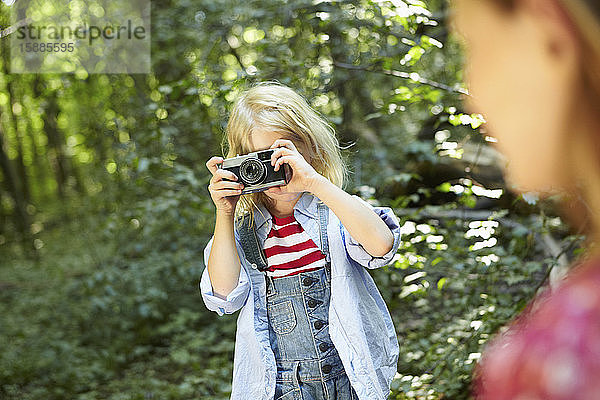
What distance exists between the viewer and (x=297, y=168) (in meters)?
1.95

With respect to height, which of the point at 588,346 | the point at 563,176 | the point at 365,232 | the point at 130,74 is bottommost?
the point at 130,74

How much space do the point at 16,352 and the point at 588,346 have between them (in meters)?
5.42

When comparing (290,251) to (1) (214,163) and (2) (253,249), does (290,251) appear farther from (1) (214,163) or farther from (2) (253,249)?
(1) (214,163)

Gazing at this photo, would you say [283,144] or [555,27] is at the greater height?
[555,27]

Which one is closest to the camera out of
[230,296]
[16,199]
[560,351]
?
[560,351]

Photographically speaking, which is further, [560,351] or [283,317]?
[283,317]

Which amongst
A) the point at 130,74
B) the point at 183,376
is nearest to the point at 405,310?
the point at 183,376

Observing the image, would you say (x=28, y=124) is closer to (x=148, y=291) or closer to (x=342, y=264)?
(x=148, y=291)

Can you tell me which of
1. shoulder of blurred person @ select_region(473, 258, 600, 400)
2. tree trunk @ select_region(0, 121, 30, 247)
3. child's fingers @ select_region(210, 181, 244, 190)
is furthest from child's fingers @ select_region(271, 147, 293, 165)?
tree trunk @ select_region(0, 121, 30, 247)

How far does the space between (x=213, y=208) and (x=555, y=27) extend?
3920 millimetres

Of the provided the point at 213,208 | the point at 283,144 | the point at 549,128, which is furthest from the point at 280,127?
the point at 213,208

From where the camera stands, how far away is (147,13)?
556 centimetres

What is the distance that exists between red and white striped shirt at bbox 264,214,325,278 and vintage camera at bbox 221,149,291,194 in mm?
220

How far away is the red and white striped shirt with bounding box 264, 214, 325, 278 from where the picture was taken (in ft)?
6.85
